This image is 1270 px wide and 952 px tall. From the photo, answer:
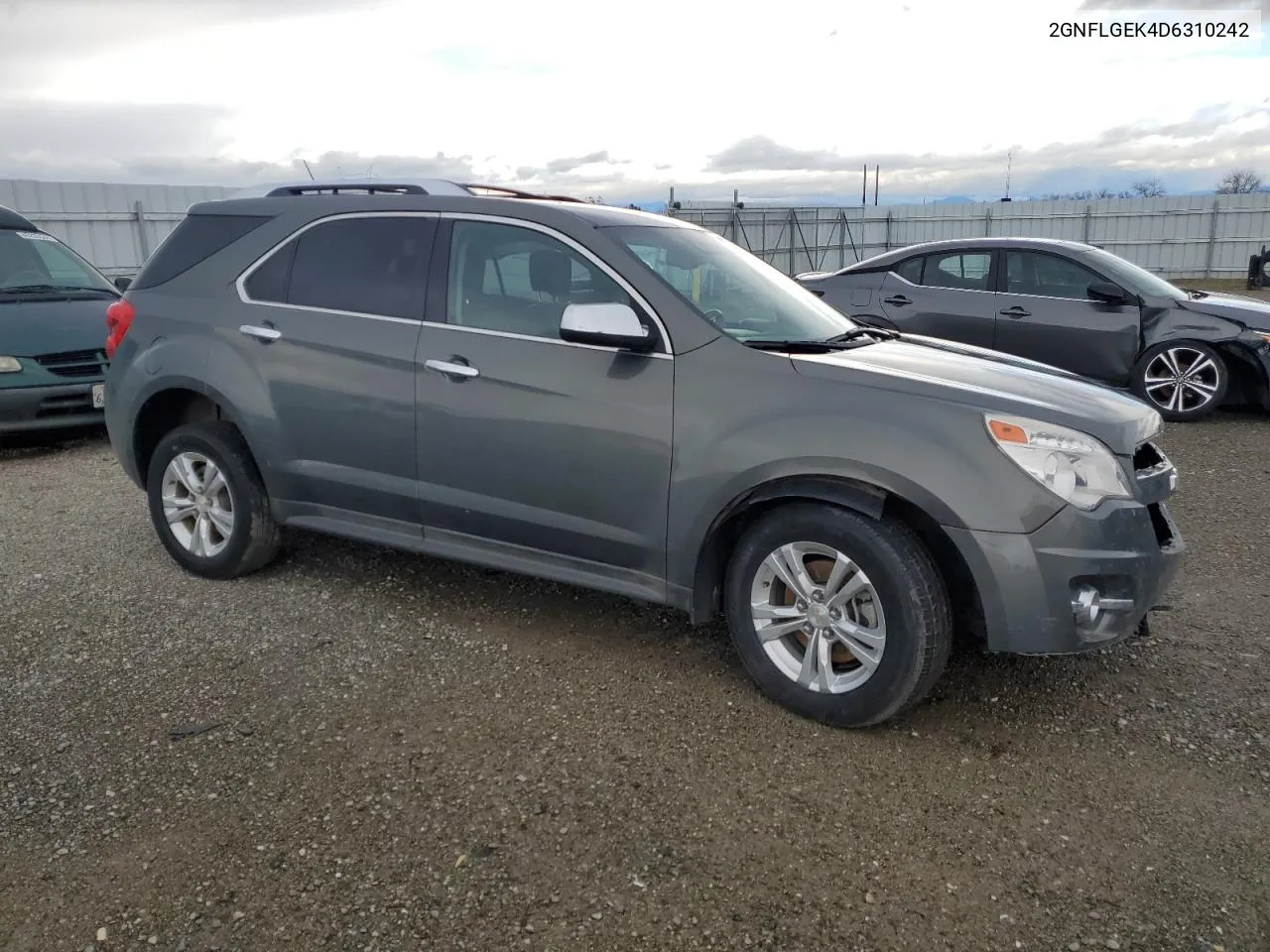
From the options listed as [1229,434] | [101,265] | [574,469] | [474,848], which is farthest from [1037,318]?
[101,265]

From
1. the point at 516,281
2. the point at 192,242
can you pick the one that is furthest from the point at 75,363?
the point at 516,281

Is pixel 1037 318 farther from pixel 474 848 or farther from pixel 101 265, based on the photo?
pixel 101 265

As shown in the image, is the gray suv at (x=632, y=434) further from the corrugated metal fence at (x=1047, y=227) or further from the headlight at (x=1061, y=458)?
the corrugated metal fence at (x=1047, y=227)

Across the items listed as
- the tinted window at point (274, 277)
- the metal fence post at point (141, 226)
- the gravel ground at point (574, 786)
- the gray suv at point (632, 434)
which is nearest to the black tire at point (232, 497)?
the gray suv at point (632, 434)

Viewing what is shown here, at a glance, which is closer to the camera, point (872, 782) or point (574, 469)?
point (872, 782)

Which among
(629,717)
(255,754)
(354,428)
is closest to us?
(255,754)

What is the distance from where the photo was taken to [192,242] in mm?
4715

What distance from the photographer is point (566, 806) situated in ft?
9.71

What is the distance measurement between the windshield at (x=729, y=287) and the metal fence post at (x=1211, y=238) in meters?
26.5

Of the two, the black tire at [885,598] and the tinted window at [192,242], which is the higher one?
the tinted window at [192,242]

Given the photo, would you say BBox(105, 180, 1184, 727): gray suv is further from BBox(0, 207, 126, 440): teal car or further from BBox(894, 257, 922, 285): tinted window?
BBox(894, 257, 922, 285): tinted window

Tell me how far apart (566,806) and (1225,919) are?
1750 millimetres

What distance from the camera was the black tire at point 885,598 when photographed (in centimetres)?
313

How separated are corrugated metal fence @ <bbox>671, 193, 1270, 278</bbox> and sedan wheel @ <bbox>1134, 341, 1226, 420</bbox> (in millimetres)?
16879
